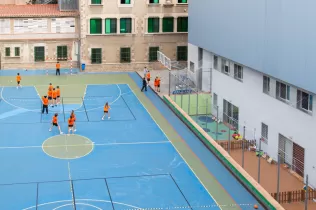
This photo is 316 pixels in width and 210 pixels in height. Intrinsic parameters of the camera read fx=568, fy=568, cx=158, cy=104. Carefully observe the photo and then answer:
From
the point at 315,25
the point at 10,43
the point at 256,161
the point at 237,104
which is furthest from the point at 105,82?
the point at 315,25

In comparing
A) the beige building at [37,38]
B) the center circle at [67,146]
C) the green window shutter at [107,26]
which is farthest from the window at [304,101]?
the beige building at [37,38]

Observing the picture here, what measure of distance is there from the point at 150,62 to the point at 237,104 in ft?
82.1

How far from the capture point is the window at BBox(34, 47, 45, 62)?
199ft

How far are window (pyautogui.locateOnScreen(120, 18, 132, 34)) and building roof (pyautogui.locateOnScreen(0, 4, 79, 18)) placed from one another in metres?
5.04

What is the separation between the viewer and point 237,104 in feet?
126

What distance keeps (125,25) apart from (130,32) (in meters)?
0.92

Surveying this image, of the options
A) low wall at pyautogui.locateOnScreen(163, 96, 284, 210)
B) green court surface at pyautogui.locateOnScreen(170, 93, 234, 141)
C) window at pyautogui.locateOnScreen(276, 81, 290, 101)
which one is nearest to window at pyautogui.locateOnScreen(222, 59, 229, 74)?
green court surface at pyautogui.locateOnScreen(170, 93, 234, 141)

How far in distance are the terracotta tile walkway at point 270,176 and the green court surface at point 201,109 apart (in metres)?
4.77

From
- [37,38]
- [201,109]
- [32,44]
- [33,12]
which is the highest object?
[33,12]

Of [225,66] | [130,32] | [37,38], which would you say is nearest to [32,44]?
[37,38]

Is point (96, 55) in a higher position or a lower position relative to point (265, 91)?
higher

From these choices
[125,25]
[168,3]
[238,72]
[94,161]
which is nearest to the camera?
[94,161]

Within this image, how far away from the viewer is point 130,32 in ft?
200

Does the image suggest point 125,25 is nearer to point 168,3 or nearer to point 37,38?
point 168,3
